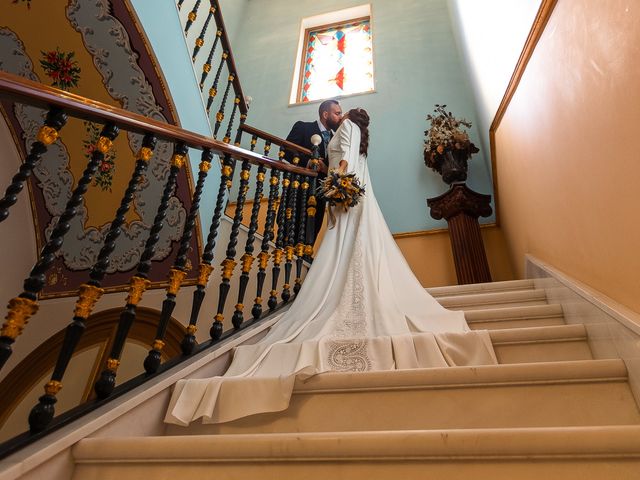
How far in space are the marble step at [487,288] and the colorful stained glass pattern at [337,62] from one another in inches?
153

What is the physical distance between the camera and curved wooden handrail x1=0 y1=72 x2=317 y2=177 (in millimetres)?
1035

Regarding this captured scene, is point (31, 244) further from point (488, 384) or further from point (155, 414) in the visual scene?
point (488, 384)

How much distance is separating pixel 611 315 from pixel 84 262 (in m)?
3.56

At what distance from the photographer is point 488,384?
3.72 feet

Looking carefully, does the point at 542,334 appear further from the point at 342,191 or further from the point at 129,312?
the point at 342,191

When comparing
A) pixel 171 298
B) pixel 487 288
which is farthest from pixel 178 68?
pixel 487 288

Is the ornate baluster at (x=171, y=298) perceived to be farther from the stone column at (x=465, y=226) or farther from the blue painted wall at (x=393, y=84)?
the blue painted wall at (x=393, y=84)

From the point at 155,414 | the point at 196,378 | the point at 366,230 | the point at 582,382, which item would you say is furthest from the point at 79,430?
the point at 366,230

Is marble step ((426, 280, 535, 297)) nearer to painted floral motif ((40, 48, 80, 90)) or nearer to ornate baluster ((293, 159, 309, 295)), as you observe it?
ornate baluster ((293, 159, 309, 295))

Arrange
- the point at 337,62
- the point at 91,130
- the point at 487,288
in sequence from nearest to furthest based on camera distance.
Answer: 1. the point at 487,288
2. the point at 91,130
3. the point at 337,62

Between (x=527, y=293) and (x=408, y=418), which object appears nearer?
(x=408, y=418)

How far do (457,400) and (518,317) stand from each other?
2.86 feet

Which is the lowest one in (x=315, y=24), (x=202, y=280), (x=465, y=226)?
(x=202, y=280)

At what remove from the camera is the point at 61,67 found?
2477 millimetres
